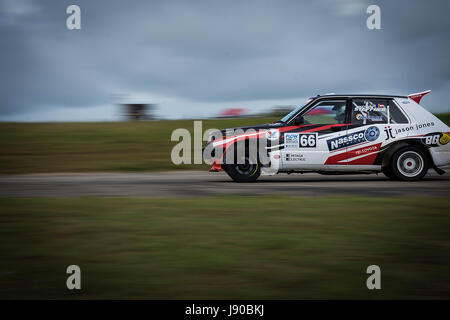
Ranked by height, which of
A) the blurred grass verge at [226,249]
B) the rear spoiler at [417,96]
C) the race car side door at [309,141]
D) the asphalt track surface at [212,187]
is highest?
the rear spoiler at [417,96]

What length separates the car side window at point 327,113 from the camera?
10.1 m

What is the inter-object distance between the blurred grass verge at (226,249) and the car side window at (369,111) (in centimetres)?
347

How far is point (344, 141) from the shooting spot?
32.9ft

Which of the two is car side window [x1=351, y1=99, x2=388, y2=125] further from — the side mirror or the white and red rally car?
the side mirror

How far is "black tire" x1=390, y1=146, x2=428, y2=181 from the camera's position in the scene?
1023cm

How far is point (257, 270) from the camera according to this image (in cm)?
408

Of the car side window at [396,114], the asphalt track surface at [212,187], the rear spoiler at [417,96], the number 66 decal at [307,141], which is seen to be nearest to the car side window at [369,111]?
the car side window at [396,114]

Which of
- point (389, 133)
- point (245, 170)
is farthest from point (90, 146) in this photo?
point (389, 133)

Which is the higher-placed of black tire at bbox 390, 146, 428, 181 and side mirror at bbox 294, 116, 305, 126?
side mirror at bbox 294, 116, 305, 126

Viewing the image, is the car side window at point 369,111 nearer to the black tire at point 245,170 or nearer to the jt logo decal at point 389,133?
the jt logo decal at point 389,133

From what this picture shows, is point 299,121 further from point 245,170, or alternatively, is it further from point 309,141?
point 245,170

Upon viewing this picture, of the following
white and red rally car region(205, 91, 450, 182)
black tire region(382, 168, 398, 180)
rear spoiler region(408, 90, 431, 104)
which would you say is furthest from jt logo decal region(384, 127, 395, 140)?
rear spoiler region(408, 90, 431, 104)

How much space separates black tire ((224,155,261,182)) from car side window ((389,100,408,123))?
3.04 m

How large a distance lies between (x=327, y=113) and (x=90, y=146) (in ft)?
34.6
